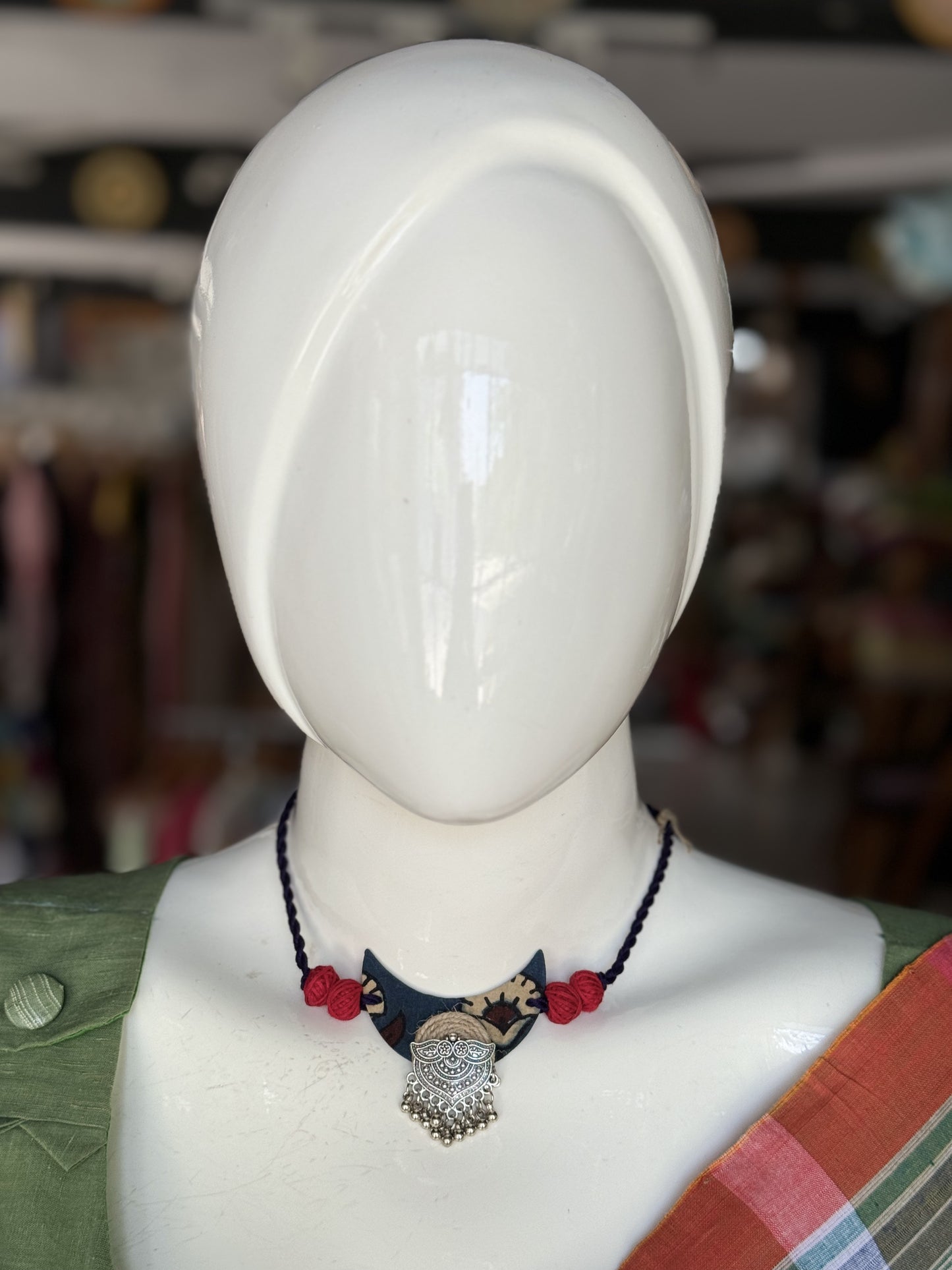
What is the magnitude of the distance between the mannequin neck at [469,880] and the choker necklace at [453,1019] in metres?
0.01

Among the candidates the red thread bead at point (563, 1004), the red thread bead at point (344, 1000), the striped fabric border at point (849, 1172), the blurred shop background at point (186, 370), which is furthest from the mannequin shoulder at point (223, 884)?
the blurred shop background at point (186, 370)

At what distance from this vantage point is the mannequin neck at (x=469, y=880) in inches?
38.4

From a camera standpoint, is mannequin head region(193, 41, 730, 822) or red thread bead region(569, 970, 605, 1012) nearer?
mannequin head region(193, 41, 730, 822)

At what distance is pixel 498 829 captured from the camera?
3.17 ft

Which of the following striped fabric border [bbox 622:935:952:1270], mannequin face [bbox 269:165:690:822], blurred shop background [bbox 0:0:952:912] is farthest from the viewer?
blurred shop background [bbox 0:0:952:912]

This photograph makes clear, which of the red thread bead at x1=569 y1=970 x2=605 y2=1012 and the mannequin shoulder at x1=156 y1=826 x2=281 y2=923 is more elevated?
the red thread bead at x1=569 y1=970 x2=605 y2=1012

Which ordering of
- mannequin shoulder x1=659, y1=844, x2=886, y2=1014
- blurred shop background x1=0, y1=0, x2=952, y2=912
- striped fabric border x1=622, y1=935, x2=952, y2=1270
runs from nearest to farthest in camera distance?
striped fabric border x1=622, y1=935, x2=952, y2=1270
mannequin shoulder x1=659, y1=844, x2=886, y2=1014
blurred shop background x1=0, y1=0, x2=952, y2=912

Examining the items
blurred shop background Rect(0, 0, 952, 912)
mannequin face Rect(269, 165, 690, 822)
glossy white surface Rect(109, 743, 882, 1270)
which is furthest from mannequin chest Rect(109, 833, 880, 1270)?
blurred shop background Rect(0, 0, 952, 912)

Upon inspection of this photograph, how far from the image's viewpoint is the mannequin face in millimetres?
759

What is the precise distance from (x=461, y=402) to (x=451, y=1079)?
20.4 inches

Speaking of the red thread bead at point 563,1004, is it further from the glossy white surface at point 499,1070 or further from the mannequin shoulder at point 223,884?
the mannequin shoulder at point 223,884

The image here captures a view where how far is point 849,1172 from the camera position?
93 cm

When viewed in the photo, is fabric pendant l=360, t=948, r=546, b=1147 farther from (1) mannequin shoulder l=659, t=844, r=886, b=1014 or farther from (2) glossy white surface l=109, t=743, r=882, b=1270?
(1) mannequin shoulder l=659, t=844, r=886, b=1014

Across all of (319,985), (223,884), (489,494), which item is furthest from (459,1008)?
(489,494)
